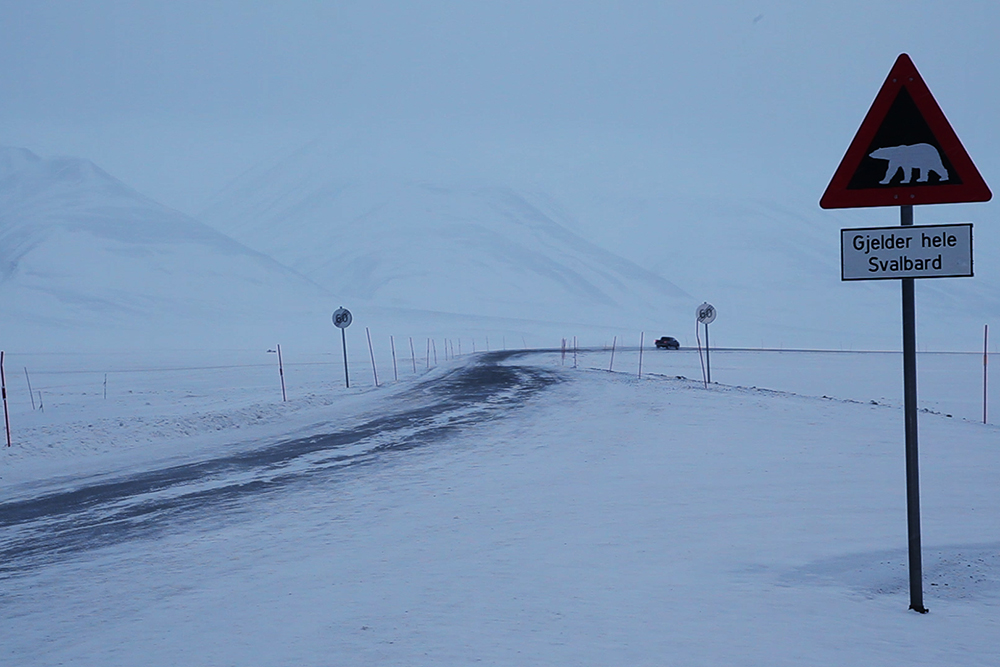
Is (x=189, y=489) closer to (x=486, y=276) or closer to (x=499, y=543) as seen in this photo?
(x=499, y=543)

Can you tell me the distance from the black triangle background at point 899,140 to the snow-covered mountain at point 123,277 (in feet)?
311

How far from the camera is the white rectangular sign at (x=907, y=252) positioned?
605 cm

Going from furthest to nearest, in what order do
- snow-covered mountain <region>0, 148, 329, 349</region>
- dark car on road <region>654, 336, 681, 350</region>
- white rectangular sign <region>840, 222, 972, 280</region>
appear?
snow-covered mountain <region>0, 148, 329, 349</region> < dark car on road <region>654, 336, 681, 350</region> < white rectangular sign <region>840, 222, 972, 280</region>

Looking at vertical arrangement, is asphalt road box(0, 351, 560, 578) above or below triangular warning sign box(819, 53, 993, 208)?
below

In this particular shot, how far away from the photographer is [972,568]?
7277 mm

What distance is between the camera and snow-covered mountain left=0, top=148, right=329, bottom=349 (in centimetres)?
10794

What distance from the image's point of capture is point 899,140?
20.2 feet

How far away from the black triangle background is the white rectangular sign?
0.97 feet

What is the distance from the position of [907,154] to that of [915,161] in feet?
0.22

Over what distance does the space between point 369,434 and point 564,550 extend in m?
9.32

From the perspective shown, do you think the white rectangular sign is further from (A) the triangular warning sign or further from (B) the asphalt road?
(B) the asphalt road

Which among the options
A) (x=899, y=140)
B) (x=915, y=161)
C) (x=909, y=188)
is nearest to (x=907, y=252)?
(x=909, y=188)

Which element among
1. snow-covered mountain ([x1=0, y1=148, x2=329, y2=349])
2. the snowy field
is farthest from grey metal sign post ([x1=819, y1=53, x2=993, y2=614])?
snow-covered mountain ([x1=0, y1=148, x2=329, y2=349])

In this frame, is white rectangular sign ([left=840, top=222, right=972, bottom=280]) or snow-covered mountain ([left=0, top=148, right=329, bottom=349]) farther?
snow-covered mountain ([left=0, top=148, right=329, bottom=349])
